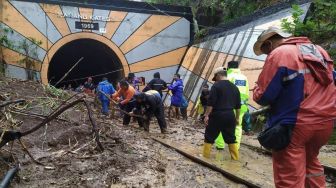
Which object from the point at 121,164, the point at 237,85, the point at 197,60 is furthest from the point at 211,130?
the point at 197,60

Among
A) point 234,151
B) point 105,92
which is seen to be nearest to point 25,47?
point 105,92

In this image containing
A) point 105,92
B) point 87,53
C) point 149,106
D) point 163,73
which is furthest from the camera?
point 87,53

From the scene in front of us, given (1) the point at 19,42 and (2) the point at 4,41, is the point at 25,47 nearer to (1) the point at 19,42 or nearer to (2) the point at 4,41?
(1) the point at 19,42

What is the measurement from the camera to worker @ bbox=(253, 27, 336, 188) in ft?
10.2

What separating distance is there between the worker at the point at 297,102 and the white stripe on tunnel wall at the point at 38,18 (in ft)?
48.6

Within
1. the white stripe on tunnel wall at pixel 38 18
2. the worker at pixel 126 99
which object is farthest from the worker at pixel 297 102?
the white stripe on tunnel wall at pixel 38 18

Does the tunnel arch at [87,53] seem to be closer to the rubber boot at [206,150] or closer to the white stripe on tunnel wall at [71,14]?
the white stripe on tunnel wall at [71,14]

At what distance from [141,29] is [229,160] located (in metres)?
12.2

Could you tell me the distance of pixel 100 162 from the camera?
528cm

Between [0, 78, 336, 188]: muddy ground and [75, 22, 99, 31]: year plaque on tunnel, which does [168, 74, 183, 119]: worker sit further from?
[75, 22, 99, 31]: year plaque on tunnel

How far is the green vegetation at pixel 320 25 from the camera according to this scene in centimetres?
851

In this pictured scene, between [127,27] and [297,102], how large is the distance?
49.9 ft

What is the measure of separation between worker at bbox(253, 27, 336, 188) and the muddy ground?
6.55 feet

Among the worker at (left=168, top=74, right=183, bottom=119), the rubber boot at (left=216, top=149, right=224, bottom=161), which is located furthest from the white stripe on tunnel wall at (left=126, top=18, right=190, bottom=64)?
the rubber boot at (left=216, top=149, right=224, bottom=161)
